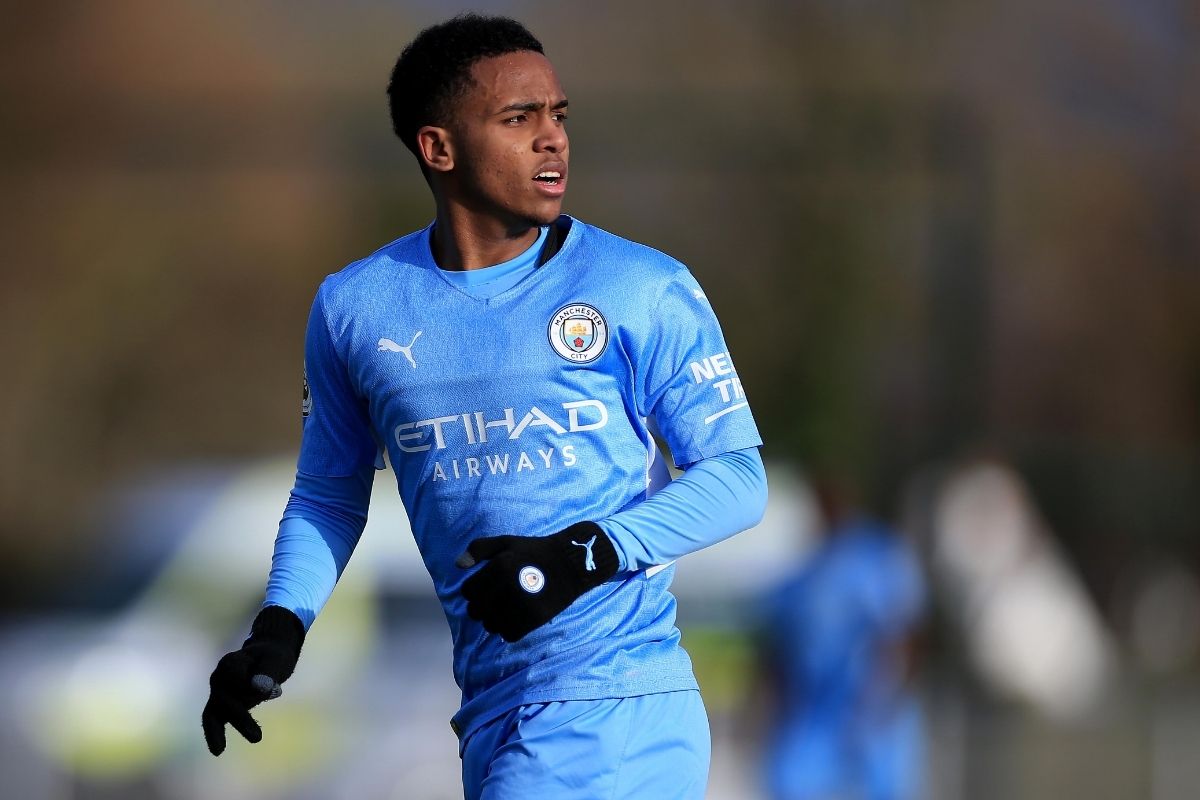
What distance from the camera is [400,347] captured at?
3.80 metres

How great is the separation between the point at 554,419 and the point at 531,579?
0.37 m

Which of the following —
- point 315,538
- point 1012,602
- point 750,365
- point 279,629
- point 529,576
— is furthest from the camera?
point 750,365

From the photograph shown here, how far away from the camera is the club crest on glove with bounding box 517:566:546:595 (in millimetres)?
3463

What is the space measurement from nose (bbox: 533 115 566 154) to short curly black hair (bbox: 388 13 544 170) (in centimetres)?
18

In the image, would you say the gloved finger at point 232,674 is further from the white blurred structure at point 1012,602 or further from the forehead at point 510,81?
the white blurred structure at point 1012,602

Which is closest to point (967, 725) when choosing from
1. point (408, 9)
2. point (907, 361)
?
point (907, 361)

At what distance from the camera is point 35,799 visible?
9.05 metres

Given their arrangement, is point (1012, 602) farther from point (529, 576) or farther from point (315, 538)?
point (529, 576)

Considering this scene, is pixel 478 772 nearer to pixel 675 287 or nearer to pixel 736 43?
pixel 675 287

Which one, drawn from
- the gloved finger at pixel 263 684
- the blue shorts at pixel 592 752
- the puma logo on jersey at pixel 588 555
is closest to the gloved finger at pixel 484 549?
the puma logo on jersey at pixel 588 555

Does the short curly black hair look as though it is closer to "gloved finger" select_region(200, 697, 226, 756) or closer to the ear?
the ear

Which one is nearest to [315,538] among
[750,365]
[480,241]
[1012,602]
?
[480,241]

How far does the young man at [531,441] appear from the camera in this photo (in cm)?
361

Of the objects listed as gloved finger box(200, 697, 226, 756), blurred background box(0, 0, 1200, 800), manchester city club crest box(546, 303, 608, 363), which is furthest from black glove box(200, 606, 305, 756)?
blurred background box(0, 0, 1200, 800)
